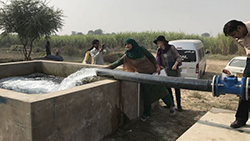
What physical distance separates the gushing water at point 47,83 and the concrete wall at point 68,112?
881 mm

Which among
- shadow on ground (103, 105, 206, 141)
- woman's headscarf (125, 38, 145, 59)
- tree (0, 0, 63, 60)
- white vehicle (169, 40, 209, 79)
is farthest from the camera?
tree (0, 0, 63, 60)

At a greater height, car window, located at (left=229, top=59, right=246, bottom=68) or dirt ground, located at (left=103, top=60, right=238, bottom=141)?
car window, located at (left=229, top=59, right=246, bottom=68)

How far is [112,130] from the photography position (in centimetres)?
462

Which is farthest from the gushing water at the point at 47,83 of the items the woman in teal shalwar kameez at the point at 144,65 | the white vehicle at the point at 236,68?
the white vehicle at the point at 236,68

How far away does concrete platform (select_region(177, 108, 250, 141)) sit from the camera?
307 cm

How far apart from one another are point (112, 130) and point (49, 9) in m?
16.0

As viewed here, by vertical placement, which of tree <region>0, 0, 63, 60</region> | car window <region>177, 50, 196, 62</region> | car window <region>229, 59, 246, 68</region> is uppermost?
tree <region>0, 0, 63, 60</region>

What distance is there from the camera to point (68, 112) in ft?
11.8

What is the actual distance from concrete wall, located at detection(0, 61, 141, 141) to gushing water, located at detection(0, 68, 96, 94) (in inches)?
34.7

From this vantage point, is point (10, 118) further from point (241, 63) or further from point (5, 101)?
point (241, 63)

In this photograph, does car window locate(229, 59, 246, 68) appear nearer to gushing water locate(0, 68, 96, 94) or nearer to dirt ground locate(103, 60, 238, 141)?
dirt ground locate(103, 60, 238, 141)

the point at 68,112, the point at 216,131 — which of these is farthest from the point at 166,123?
the point at 68,112

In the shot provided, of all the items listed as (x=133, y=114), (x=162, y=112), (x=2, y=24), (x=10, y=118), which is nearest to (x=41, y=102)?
(x=10, y=118)

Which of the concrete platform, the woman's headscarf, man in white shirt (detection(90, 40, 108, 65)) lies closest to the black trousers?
the concrete platform
